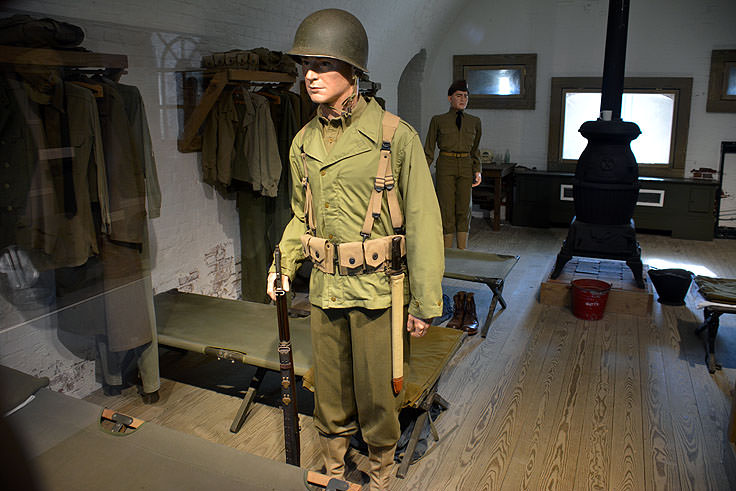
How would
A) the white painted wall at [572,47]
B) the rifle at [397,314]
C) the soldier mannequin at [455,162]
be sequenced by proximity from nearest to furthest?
the rifle at [397,314], the soldier mannequin at [455,162], the white painted wall at [572,47]

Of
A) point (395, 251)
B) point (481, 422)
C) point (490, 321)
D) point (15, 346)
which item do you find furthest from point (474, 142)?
point (15, 346)

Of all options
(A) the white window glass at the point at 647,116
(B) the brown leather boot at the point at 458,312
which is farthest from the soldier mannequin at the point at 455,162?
(A) the white window glass at the point at 647,116

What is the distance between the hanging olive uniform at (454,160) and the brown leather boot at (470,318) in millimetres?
1266

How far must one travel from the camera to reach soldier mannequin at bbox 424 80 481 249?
19.4 ft

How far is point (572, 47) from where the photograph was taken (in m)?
7.95

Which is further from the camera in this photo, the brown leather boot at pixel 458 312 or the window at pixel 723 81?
the window at pixel 723 81

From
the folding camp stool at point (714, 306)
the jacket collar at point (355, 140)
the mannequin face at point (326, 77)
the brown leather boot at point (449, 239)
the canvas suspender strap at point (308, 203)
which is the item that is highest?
the mannequin face at point (326, 77)

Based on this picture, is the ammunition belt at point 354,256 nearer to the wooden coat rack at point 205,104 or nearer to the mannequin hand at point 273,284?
the mannequin hand at point 273,284

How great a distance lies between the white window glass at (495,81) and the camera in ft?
27.3

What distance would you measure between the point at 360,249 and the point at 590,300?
297 cm

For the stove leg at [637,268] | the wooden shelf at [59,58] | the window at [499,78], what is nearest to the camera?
the wooden shelf at [59,58]

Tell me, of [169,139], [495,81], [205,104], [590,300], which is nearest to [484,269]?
[590,300]

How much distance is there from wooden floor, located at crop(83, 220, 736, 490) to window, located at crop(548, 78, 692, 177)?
335cm

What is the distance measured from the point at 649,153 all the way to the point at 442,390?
5413mm
